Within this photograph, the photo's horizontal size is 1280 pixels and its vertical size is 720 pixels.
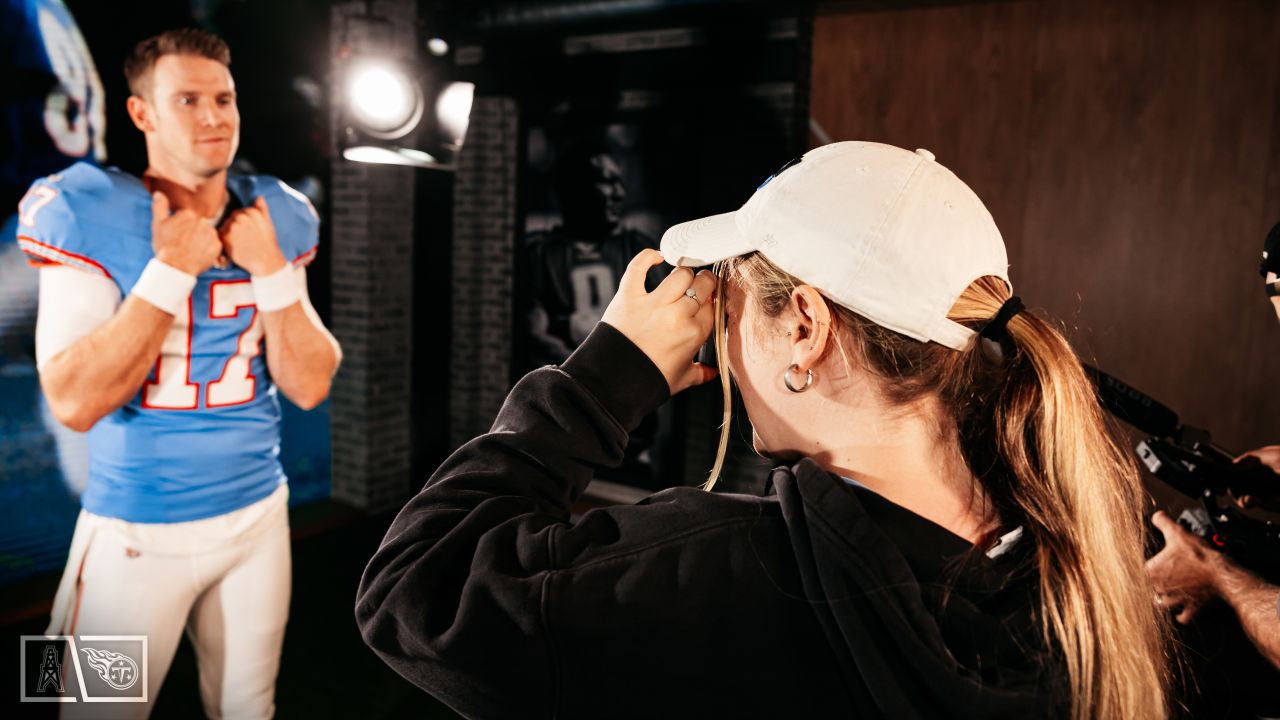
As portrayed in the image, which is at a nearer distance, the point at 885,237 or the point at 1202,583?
the point at 885,237

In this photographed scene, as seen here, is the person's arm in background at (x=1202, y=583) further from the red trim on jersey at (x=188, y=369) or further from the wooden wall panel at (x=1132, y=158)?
the red trim on jersey at (x=188, y=369)

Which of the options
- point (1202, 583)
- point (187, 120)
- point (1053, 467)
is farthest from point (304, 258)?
point (1202, 583)

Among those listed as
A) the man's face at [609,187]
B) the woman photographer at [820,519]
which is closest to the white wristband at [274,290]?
the woman photographer at [820,519]

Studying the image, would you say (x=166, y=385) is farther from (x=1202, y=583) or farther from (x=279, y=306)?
(x=1202, y=583)

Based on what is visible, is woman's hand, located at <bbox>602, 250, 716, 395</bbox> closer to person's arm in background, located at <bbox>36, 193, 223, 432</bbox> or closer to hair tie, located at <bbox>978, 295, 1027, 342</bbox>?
hair tie, located at <bbox>978, 295, 1027, 342</bbox>

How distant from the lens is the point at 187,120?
2.07 metres

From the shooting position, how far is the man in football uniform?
1.86 m

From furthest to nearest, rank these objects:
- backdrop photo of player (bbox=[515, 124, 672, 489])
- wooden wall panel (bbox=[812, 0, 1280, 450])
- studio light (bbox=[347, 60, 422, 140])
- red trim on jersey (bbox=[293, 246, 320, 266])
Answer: backdrop photo of player (bbox=[515, 124, 672, 489]), studio light (bbox=[347, 60, 422, 140]), wooden wall panel (bbox=[812, 0, 1280, 450]), red trim on jersey (bbox=[293, 246, 320, 266])

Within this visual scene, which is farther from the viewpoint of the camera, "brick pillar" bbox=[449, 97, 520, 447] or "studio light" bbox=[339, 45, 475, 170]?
"brick pillar" bbox=[449, 97, 520, 447]

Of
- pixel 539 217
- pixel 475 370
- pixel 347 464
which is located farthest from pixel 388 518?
pixel 539 217

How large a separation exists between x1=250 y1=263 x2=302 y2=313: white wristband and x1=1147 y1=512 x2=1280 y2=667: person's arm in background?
202 centimetres

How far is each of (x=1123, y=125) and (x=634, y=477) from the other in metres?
3.01

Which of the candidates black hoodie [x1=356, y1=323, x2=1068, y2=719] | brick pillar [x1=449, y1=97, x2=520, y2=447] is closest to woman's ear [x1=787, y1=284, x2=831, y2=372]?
black hoodie [x1=356, y1=323, x2=1068, y2=719]

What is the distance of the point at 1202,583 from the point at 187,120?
2492 mm
